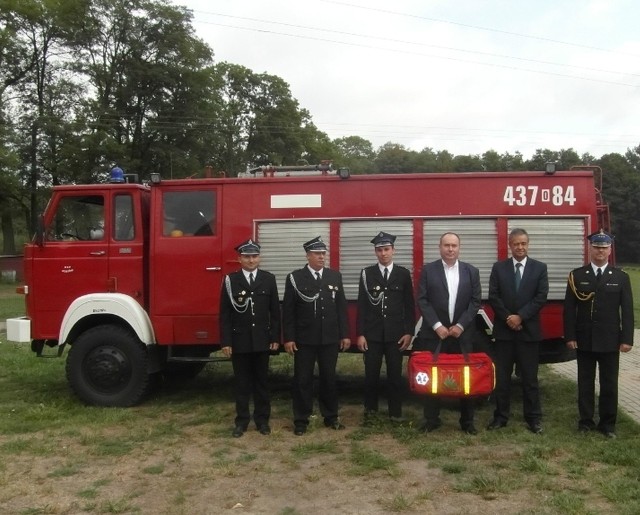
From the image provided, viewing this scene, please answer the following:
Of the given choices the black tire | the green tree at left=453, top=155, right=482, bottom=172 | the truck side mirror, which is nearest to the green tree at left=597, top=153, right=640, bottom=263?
the green tree at left=453, top=155, right=482, bottom=172

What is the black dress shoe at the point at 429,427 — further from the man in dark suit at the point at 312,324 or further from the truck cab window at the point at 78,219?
the truck cab window at the point at 78,219

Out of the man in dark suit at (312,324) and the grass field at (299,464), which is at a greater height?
the man in dark suit at (312,324)

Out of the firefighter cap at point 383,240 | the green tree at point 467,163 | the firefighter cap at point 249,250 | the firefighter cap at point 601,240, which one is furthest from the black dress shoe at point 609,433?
the green tree at point 467,163

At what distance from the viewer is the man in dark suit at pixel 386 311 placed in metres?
6.10

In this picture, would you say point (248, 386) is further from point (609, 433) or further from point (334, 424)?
point (609, 433)

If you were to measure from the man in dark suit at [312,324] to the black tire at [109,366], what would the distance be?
1.99 meters

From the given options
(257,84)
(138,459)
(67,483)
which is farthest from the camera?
(257,84)

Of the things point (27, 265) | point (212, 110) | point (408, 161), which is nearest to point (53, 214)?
point (27, 265)

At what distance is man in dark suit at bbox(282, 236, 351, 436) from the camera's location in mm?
6098

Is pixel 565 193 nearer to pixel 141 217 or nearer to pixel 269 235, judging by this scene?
pixel 269 235

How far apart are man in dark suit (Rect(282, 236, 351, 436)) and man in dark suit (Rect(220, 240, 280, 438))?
6.6 inches

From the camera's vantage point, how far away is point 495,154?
210 feet

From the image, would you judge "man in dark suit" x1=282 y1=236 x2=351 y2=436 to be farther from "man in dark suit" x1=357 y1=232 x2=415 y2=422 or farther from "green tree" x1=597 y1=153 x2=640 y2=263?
"green tree" x1=597 y1=153 x2=640 y2=263

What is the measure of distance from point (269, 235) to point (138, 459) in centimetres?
267
